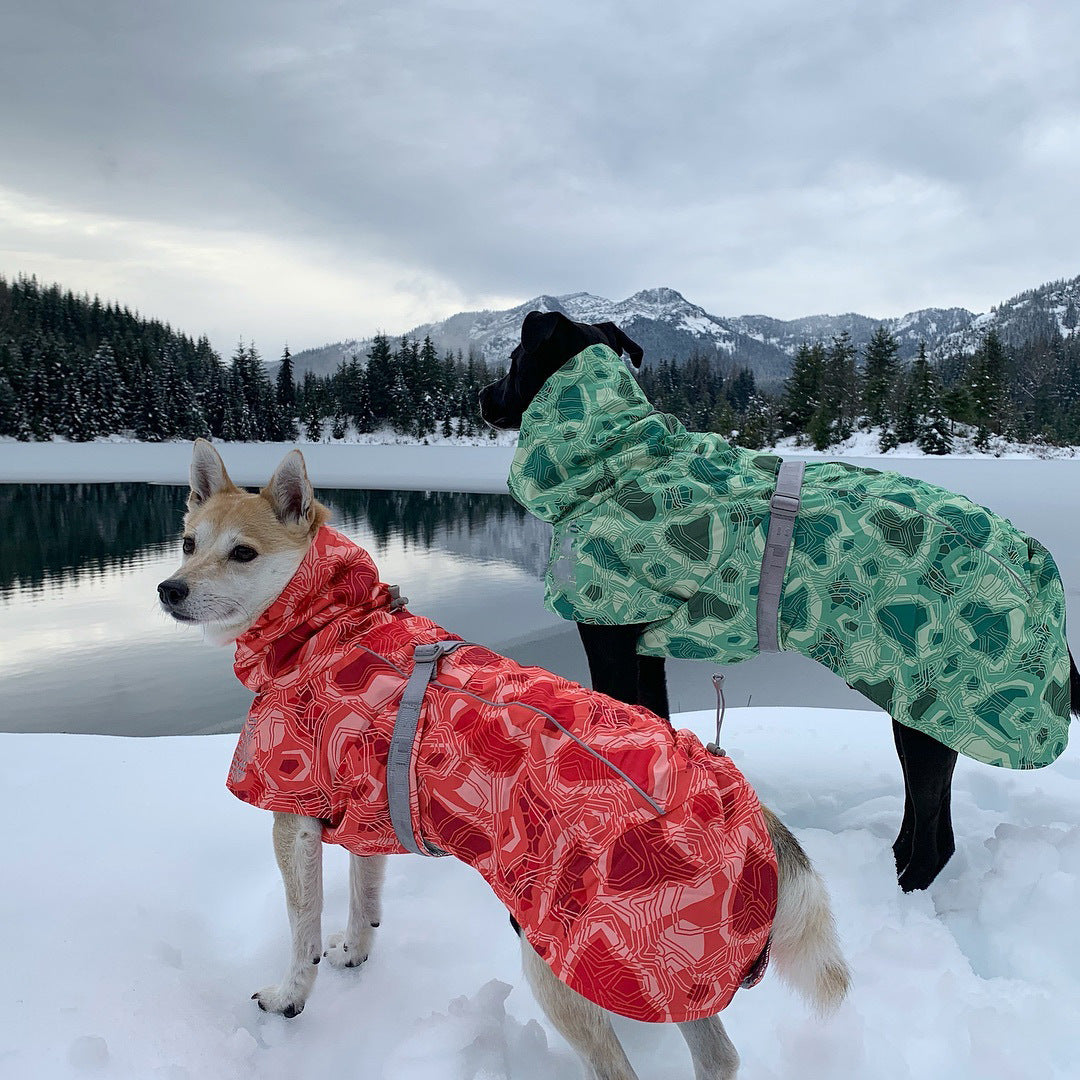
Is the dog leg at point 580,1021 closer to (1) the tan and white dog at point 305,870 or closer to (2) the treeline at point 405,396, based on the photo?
(1) the tan and white dog at point 305,870

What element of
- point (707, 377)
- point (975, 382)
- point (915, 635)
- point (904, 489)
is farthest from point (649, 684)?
point (707, 377)

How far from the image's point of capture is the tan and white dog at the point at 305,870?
1723 mm

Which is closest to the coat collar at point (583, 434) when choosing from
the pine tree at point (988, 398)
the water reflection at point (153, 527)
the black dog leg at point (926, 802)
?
the black dog leg at point (926, 802)

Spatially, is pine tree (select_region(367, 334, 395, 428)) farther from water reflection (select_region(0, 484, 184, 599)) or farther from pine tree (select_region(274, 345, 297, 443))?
water reflection (select_region(0, 484, 184, 599))

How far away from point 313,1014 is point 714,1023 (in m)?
1.22

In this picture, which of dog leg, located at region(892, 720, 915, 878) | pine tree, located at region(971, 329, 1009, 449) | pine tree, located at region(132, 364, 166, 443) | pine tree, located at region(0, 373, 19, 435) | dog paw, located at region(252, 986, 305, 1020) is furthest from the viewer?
pine tree, located at region(132, 364, 166, 443)

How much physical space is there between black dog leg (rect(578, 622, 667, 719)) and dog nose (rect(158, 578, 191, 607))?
4.65 ft

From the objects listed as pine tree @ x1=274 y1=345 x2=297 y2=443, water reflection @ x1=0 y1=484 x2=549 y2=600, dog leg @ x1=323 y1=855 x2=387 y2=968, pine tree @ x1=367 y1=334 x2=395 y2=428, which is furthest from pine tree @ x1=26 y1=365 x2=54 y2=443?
dog leg @ x1=323 y1=855 x2=387 y2=968

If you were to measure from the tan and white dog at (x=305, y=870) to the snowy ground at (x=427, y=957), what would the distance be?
177 mm

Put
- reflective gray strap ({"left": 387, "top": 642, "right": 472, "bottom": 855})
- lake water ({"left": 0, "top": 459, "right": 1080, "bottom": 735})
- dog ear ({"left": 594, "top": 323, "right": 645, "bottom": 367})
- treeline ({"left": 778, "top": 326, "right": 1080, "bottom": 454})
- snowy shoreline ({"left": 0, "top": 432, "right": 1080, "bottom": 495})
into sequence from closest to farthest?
1. reflective gray strap ({"left": 387, "top": 642, "right": 472, "bottom": 855})
2. dog ear ({"left": 594, "top": 323, "right": 645, "bottom": 367})
3. lake water ({"left": 0, "top": 459, "right": 1080, "bottom": 735})
4. snowy shoreline ({"left": 0, "top": 432, "right": 1080, "bottom": 495})
5. treeline ({"left": 778, "top": 326, "right": 1080, "bottom": 454})

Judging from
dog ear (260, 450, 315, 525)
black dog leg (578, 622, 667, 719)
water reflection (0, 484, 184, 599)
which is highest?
dog ear (260, 450, 315, 525)

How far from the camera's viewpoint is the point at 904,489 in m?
2.55

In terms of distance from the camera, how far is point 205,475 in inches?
104

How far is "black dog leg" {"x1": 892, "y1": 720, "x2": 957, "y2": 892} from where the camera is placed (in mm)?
2574
